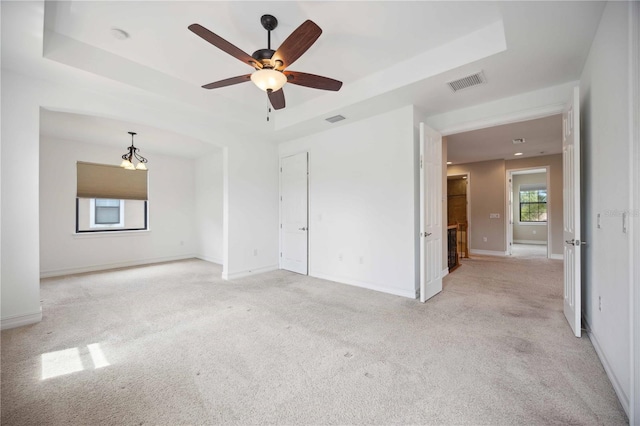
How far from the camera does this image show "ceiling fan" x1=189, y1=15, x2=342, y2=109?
1921 millimetres

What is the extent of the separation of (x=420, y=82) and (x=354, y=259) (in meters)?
2.65

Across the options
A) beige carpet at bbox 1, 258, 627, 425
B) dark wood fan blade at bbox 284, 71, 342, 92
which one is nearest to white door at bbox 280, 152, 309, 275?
beige carpet at bbox 1, 258, 627, 425

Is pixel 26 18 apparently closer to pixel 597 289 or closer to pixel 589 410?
pixel 589 410

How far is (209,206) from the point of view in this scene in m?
6.64

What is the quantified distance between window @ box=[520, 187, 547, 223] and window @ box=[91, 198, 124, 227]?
13055mm

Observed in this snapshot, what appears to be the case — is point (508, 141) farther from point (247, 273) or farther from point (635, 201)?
point (247, 273)

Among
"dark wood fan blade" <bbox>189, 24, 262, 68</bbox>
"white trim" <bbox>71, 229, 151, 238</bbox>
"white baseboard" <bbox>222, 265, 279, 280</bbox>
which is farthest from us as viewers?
"white trim" <bbox>71, 229, 151, 238</bbox>

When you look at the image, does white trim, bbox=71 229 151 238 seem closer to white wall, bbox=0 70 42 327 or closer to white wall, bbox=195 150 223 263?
white wall, bbox=195 150 223 263

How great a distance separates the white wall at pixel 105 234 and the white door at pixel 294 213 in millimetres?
3117

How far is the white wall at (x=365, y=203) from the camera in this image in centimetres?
372

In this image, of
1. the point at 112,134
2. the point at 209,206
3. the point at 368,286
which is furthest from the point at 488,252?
the point at 112,134

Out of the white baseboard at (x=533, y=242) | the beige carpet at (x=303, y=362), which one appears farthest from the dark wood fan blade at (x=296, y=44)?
the white baseboard at (x=533, y=242)

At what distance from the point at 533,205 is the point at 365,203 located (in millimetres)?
9372

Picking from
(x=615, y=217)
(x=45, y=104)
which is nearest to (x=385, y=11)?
(x=615, y=217)
